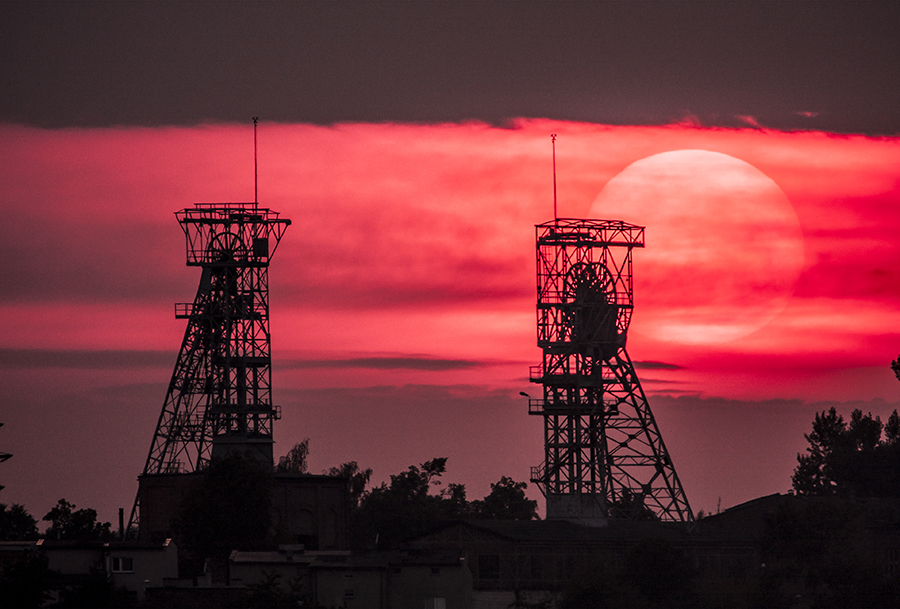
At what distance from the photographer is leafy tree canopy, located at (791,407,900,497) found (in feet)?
484

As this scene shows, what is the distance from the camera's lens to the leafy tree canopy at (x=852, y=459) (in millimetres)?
147625

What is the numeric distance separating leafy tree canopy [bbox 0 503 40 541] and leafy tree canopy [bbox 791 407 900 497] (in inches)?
2821

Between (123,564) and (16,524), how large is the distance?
38.0m

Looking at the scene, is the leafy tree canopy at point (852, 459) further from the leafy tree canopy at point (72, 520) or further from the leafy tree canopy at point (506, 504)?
the leafy tree canopy at point (72, 520)

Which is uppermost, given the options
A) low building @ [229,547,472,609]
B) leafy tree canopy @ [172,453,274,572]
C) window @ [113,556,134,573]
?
leafy tree canopy @ [172,453,274,572]

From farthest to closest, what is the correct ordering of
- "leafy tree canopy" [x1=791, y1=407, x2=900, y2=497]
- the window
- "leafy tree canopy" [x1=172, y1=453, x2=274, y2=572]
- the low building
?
"leafy tree canopy" [x1=791, y1=407, x2=900, y2=497] < "leafy tree canopy" [x1=172, y1=453, x2=274, y2=572] < the window < the low building

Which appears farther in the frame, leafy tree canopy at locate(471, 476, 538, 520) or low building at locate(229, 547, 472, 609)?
leafy tree canopy at locate(471, 476, 538, 520)

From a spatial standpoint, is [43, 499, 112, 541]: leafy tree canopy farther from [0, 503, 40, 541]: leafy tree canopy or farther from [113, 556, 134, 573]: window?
[113, 556, 134, 573]: window

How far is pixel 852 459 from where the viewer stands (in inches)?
5886

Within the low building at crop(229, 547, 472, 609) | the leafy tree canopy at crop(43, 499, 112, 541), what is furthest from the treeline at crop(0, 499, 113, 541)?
the low building at crop(229, 547, 472, 609)

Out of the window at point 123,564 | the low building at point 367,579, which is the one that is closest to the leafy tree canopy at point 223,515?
the window at point 123,564

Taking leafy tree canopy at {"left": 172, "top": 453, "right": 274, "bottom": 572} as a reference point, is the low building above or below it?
below

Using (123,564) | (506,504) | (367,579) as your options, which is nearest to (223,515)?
(123,564)

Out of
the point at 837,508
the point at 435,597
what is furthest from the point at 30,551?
the point at 837,508
